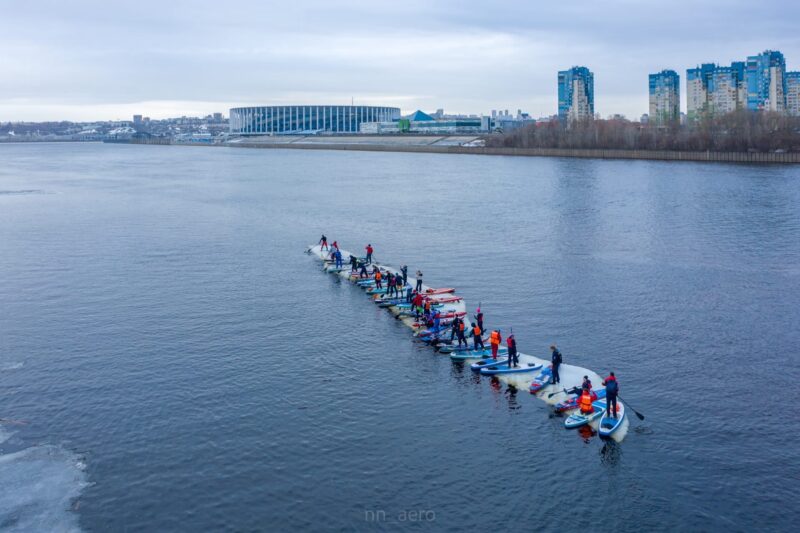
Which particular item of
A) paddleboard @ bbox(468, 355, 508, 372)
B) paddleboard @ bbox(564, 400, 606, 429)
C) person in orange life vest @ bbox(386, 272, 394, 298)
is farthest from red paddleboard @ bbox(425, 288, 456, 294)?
paddleboard @ bbox(564, 400, 606, 429)

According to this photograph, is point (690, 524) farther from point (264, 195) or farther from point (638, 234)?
point (264, 195)

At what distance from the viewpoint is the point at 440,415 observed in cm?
2703

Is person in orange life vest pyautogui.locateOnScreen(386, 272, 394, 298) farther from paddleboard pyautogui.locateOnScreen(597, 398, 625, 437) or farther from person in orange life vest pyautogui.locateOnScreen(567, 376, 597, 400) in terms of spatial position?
paddleboard pyautogui.locateOnScreen(597, 398, 625, 437)

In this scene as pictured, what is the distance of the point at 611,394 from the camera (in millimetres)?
25375

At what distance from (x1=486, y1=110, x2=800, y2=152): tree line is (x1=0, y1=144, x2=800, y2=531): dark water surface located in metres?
69.5

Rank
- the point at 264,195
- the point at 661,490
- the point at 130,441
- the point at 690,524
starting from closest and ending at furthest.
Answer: the point at 690,524 < the point at 661,490 < the point at 130,441 < the point at 264,195

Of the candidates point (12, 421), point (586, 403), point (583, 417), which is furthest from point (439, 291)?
point (12, 421)

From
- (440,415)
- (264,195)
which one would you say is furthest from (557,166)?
(440,415)

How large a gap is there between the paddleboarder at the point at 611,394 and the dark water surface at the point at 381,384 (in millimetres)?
954

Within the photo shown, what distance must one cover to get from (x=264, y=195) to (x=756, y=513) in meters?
87.4

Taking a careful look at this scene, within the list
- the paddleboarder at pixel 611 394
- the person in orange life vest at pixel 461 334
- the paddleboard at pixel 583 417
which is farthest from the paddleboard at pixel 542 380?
the person in orange life vest at pixel 461 334

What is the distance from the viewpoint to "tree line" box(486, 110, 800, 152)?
131 meters

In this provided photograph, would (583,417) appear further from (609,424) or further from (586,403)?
(609,424)

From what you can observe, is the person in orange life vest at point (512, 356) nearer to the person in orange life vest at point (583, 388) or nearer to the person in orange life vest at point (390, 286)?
the person in orange life vest at point (583, 388)
